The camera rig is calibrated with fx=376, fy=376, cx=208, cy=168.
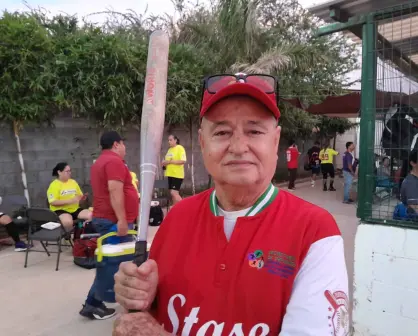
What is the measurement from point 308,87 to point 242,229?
1077 centimetres

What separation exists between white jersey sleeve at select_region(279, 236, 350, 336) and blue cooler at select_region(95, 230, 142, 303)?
172 centimetres

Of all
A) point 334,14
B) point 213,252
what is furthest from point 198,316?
point 334,14

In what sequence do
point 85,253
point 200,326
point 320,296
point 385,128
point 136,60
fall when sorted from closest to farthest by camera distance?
point 320,296 → point 200,326 → point 385,128 → point 85,253 → point 136,60

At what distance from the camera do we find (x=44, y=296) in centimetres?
434

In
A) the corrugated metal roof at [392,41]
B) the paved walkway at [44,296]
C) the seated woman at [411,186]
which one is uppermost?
the corrugated metal roof at [392,41]

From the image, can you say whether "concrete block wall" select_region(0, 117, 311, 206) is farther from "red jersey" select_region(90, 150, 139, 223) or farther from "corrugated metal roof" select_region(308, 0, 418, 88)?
"corrugated metal roof" select_region(308, 0, 418, 88)

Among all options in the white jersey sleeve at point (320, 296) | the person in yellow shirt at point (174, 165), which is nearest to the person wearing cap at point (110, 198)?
the white jersey sleeve at point (320, 296)

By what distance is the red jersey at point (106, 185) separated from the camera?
3.88m

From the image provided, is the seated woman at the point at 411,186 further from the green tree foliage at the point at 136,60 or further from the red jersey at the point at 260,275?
the green tree foliage at the point at 136,60

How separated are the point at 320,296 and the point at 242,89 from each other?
0.68 metres

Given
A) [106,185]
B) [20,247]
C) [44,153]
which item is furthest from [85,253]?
[44,153]

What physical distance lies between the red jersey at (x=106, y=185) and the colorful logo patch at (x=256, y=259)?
286 cm

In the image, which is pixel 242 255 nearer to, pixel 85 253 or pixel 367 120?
pixel 367 120

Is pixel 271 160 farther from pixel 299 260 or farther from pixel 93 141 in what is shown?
pixel 93 141
